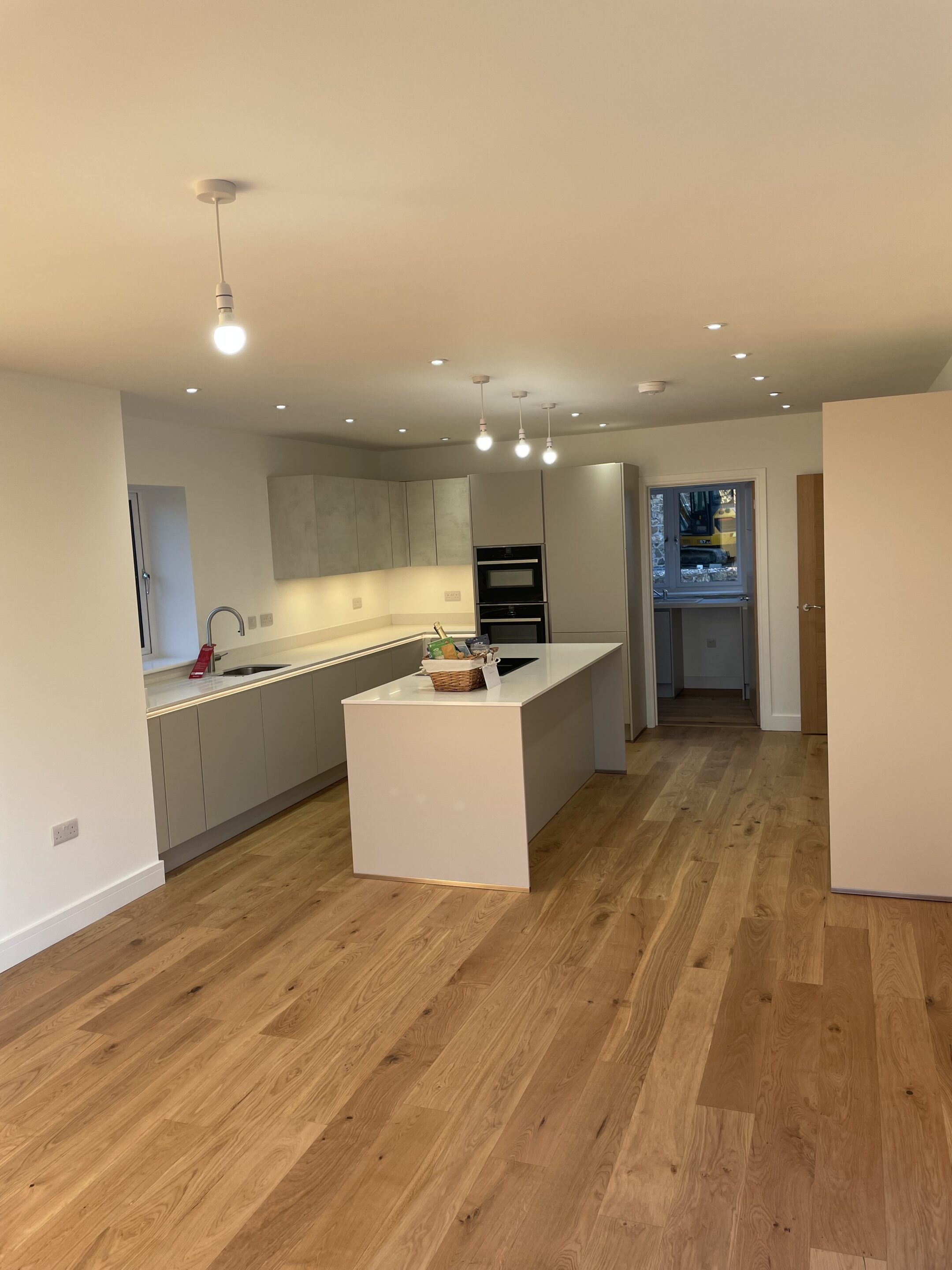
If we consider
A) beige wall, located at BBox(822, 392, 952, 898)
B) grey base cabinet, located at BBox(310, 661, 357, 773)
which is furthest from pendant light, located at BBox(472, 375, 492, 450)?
grey base cabinet, located at BBox(310, 661, 357, 773)

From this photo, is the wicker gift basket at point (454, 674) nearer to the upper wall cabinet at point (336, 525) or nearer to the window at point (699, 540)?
the upper wall cabinet at point (336, 525)

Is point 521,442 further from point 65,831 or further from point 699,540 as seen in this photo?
point 699,540

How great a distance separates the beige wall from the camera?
3.80 m

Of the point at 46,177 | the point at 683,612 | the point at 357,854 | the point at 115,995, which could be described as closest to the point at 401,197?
the point at 46,177

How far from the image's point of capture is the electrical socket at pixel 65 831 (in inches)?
159

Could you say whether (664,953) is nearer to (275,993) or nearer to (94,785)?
(275,993)

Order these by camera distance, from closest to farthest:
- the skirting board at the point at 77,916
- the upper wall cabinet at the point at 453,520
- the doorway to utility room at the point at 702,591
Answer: the skirting board at the point at 77,916 < the upper wall cabinet at the point at 453,520 < the doorway to utility room at the point at 702,591

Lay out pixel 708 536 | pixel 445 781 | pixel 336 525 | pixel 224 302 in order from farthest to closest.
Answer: pixel 708 536, pixel 336 525, pixel 445 781, pixel 224 302

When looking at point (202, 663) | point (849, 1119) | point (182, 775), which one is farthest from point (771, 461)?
point (849, 1119)

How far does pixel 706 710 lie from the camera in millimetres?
8227

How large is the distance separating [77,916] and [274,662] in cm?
233

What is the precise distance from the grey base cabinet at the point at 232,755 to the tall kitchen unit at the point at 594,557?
259 cm

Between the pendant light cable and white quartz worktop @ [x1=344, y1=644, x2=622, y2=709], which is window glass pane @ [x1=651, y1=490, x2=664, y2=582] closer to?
white quartz worktop @ [x1=344, y1=644, x2=622, y2=709]

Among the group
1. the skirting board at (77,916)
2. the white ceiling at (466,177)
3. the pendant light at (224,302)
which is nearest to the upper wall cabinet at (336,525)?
the white ceiling at (466,177)
